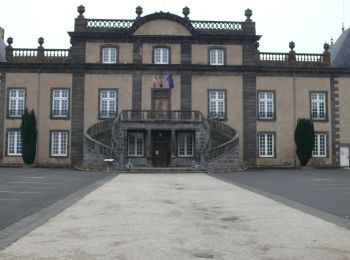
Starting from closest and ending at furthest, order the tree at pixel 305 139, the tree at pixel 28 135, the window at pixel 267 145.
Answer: the tree at pixel 28 135
the tree at pixel 305 139
the window at pixel 267 145

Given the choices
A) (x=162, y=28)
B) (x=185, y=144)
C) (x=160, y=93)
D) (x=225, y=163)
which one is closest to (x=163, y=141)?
(x=185, y=144)

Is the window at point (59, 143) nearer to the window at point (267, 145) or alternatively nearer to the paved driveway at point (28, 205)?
the window at point (267, 145)

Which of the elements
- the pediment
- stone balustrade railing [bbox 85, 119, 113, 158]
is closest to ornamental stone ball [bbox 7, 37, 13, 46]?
the pediment

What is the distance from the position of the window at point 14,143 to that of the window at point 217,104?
1459cm

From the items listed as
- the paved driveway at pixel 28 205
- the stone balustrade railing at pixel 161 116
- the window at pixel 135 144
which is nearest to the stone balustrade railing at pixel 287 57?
the stone balustrade railing at pixel 161 116

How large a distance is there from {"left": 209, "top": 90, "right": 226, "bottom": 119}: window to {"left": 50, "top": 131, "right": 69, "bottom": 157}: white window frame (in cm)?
1116

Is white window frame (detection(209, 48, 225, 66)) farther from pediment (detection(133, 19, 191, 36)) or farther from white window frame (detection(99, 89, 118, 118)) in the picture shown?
white window frame (detection(99, 89, 118, 118))

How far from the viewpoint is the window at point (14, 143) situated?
3441 cm

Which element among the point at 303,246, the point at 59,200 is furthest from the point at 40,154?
the point at 303,246

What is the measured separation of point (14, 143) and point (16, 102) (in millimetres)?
3120

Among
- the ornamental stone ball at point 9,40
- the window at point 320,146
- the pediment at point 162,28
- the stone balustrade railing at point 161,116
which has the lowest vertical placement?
the window at point 320,146

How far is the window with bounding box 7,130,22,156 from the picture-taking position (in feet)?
113

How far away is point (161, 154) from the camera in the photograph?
3431cm

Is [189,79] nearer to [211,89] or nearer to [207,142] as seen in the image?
[211,89]
